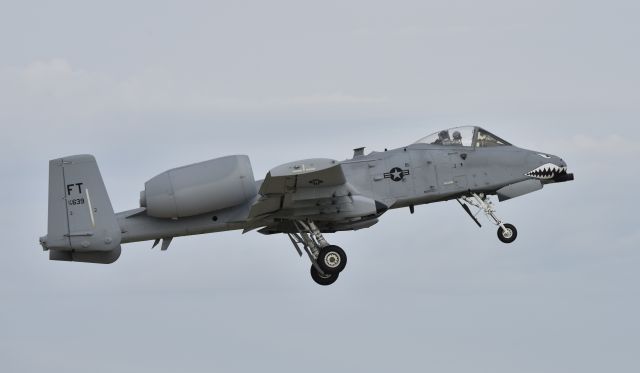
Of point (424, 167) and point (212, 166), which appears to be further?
point (424, 167)

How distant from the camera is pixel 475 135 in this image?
3186 centimetres

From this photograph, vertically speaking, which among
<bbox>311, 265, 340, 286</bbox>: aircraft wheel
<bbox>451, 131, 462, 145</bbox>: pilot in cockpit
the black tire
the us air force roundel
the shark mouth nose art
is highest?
<bbox>451, 131, 462, 145</bbox>: pilot in cockpit

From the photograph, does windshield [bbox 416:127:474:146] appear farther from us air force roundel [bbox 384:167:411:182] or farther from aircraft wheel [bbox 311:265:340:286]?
aircraft wheel [bbox 311:265:340:286]

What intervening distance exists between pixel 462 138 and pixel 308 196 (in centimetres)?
458

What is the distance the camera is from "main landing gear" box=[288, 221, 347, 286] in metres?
30.0

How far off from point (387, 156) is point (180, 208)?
206 inches

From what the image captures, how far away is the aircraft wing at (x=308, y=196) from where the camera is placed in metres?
27.5

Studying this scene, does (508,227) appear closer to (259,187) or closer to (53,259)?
(259,187)

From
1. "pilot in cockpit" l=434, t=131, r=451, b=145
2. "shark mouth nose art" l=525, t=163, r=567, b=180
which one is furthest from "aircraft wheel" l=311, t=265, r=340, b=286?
"shark mouth nose art" l=525, t=163, r=567, b=180

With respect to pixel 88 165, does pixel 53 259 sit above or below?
below

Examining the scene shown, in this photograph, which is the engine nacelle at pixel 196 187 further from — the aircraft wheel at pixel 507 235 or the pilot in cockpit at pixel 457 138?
the aircraft wheel at pixel 507 235

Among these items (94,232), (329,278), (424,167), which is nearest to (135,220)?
(94,232)

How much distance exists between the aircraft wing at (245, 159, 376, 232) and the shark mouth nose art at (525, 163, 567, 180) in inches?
176

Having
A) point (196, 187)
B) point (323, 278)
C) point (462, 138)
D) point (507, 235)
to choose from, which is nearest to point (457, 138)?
point (462, 138)
